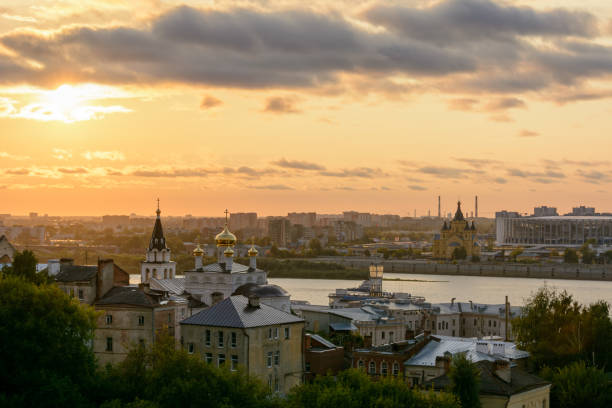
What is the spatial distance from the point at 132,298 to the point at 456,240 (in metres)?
114

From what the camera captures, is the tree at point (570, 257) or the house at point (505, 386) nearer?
the house at point (505, 386)

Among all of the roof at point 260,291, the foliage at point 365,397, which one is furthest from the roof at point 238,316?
the roof at point 260,291

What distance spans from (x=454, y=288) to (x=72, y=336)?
67.4 meters

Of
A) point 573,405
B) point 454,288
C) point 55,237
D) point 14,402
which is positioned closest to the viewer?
point 14,402

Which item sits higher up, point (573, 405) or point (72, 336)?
point (72, 336)

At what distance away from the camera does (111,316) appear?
91.1 ft

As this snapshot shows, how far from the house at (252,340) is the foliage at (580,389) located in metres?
6.56

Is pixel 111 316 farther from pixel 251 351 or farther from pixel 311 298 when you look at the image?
pixel 311 298

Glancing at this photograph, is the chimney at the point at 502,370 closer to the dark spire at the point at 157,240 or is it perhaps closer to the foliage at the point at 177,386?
the foliage at the point at 177,386

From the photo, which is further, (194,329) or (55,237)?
(55,237)

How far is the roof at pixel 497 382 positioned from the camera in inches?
798

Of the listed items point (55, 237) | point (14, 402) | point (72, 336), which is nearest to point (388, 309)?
point (72, 336)

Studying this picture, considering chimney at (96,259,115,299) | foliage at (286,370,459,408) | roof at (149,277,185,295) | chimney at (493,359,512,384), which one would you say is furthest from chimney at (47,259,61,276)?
chimney at (493,359,512,384)

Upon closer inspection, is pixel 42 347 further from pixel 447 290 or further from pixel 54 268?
pixel 447 290
